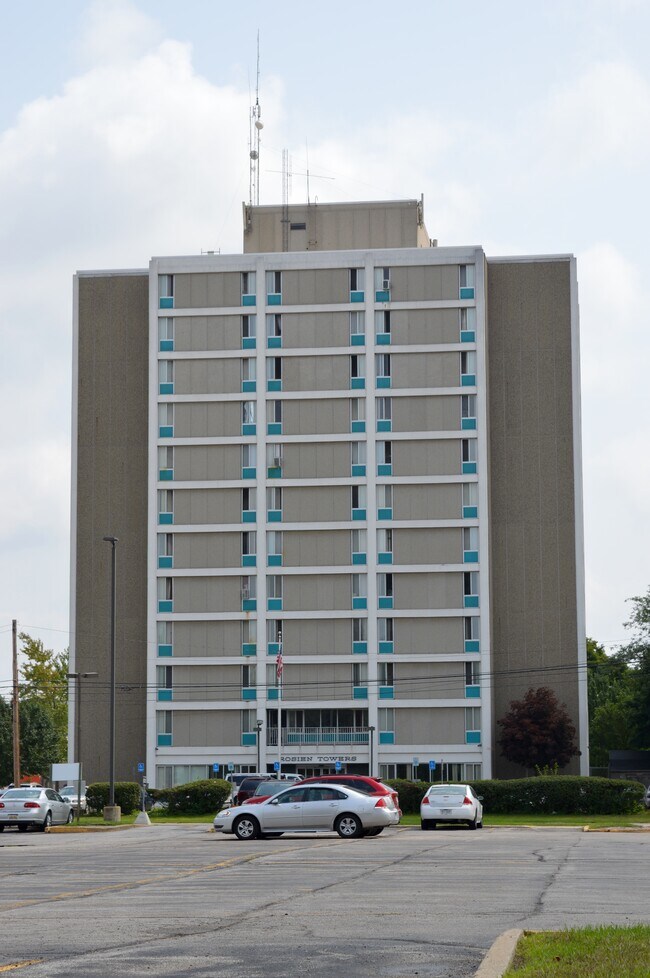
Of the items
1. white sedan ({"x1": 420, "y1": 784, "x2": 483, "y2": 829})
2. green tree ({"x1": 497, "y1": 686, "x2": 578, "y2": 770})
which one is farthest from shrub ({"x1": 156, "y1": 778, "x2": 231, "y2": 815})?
green tree ({"x1": 497, "y1": 686, "x2": 578, "y2": 770})

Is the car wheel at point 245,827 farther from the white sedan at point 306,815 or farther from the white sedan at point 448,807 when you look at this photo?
the white sedan at point 448,807

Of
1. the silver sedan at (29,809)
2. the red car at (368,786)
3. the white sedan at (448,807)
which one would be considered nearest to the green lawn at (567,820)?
the white sedan at (448,807)

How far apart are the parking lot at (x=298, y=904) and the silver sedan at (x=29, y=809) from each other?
1263 centimetres

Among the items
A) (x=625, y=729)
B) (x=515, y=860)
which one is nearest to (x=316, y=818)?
(x=515, y=860)

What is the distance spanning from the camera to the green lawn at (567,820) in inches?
1816

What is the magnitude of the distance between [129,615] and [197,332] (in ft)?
58.8

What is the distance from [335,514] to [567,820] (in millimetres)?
37426

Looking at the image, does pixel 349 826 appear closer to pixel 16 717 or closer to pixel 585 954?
pixel 585 954

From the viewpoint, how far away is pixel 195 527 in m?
83.9

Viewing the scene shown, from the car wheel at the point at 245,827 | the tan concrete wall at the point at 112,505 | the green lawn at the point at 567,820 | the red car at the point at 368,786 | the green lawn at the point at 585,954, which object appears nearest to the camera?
the green lawn at the point at 585,954

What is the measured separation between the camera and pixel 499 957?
10828 mm

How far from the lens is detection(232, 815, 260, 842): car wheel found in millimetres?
33906

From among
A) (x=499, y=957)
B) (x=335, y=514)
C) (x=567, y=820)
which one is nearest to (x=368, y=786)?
(x=567, y=820)

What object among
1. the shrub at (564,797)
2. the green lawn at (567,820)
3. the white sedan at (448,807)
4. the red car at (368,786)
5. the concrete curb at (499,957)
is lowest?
the green lawn at (567,820)
